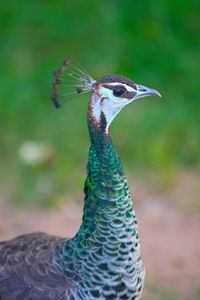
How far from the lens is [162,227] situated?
13.2ft

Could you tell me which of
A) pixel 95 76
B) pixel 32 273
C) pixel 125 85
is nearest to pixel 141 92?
pixel 125 85

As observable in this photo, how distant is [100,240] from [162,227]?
174 centimetres

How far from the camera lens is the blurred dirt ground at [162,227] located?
11.0 ft

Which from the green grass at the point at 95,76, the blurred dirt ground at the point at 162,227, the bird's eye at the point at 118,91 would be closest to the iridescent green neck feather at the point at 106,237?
the bird's eye at the point at 118,91

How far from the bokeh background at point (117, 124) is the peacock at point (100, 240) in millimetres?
1007

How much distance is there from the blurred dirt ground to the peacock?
1.00 m

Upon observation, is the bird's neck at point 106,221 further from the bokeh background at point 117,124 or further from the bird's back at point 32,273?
the bokeh background at point 117,124

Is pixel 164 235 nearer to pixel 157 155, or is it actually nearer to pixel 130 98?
pixel 157 155

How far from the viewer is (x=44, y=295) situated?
7.59 feet

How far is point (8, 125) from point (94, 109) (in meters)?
3.09

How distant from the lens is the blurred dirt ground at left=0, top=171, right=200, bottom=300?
11.0ft

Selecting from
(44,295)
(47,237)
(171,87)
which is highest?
(171,87)

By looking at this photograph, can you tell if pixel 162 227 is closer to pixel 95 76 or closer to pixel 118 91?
pixel 118 91

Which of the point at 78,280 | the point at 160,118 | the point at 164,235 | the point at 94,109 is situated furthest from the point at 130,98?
the point at 160,118
